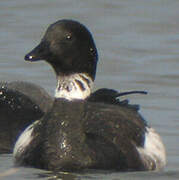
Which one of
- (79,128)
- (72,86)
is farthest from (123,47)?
(79,128)

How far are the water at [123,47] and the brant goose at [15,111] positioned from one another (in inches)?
23.9

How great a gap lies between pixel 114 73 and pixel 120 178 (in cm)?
617

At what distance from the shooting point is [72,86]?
10.2 metres

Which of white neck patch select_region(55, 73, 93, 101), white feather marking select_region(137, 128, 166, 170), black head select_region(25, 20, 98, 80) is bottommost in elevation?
white feather marking select_region(137, 128, 166, 170)

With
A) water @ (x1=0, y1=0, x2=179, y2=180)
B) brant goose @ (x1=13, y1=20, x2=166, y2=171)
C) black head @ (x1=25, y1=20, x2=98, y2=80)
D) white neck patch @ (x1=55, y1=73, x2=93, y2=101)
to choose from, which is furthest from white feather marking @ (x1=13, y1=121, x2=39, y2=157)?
black head @ (x1=25, y1=20, x2=98, y2=80)

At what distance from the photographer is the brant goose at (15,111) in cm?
1184

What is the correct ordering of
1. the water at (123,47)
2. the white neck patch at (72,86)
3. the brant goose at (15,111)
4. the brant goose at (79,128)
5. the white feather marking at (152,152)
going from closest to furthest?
the brant goose at (79,128) < the white feather marking at (152,152) < the white neck patch at (72,86) < the brant goose at (15,111) < the water at (123,47)

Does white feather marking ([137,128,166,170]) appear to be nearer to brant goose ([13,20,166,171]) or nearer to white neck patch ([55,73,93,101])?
brant goose ([13,20,166,171])

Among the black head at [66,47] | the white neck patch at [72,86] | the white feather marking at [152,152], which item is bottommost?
the white feather marking at [152,152]

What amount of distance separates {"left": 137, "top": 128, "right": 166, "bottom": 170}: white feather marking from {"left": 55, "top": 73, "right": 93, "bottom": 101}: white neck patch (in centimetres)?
82

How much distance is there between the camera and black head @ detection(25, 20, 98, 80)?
33.0 feet

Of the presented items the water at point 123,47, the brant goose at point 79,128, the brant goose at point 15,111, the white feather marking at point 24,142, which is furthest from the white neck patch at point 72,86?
the brant goose at point 15,111

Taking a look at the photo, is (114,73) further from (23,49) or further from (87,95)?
(87,95)

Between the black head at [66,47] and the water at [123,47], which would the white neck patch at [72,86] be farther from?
the water at [123,47]
